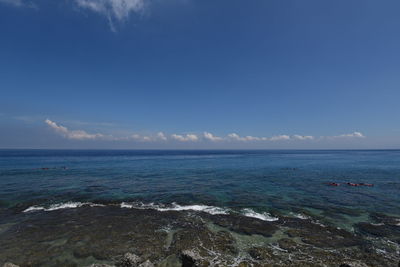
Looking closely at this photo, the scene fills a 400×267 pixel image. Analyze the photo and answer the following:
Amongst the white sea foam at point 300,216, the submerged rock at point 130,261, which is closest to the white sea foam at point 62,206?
the submerged rock at point 130,261

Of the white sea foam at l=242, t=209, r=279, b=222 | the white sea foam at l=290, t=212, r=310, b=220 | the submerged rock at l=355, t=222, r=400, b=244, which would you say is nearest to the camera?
the submerged rock at l=355, t=222, r=400, b=244

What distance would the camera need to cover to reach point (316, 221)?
53.8 feet

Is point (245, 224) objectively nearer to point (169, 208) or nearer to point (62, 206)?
point (169, 208)

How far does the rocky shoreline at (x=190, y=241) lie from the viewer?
35.3 ft

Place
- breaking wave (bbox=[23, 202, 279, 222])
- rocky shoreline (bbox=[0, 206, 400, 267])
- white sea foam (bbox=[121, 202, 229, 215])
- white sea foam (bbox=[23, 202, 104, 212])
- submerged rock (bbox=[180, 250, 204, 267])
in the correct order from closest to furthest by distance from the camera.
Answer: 1. submerged rock (bbox=[180, 250, 204, 267])
2. rocky shoreline (bbox=[0, 206, 400, 267])
3. breaking wave (bbox=[23, 202, 279, 222])
4. white sea foam (bbox=[121, 202, 229, 215])
5. white sea foam (bbox=[23, 202, 104, 212])

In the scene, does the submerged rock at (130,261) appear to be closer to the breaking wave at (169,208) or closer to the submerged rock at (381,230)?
the breaking wave at (169,208)

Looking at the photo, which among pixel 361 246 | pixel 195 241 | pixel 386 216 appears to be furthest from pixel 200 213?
pixel 386 216

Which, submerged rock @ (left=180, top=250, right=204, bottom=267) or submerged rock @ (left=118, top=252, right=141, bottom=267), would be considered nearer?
submerged rock @ (left=180, top=250, right=204, bottom=267)

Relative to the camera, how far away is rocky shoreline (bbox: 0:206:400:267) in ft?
35.3

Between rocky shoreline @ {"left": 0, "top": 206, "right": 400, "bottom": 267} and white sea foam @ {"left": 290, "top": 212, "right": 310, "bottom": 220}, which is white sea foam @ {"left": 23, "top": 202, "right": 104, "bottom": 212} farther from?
white sea foam @ {"left": 290, "top": 212, "right": 310, "bottom": 220}

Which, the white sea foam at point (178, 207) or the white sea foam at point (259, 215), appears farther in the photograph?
the white sea foam at point (178, 207)

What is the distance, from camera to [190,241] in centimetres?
1296

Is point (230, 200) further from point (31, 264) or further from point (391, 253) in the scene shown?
point (31, 264)

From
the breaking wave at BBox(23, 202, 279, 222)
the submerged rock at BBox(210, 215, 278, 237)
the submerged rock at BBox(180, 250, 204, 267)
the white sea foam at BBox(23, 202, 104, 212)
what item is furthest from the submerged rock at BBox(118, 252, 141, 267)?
the white sea foam at BBox(23, 202, 104, 212)
